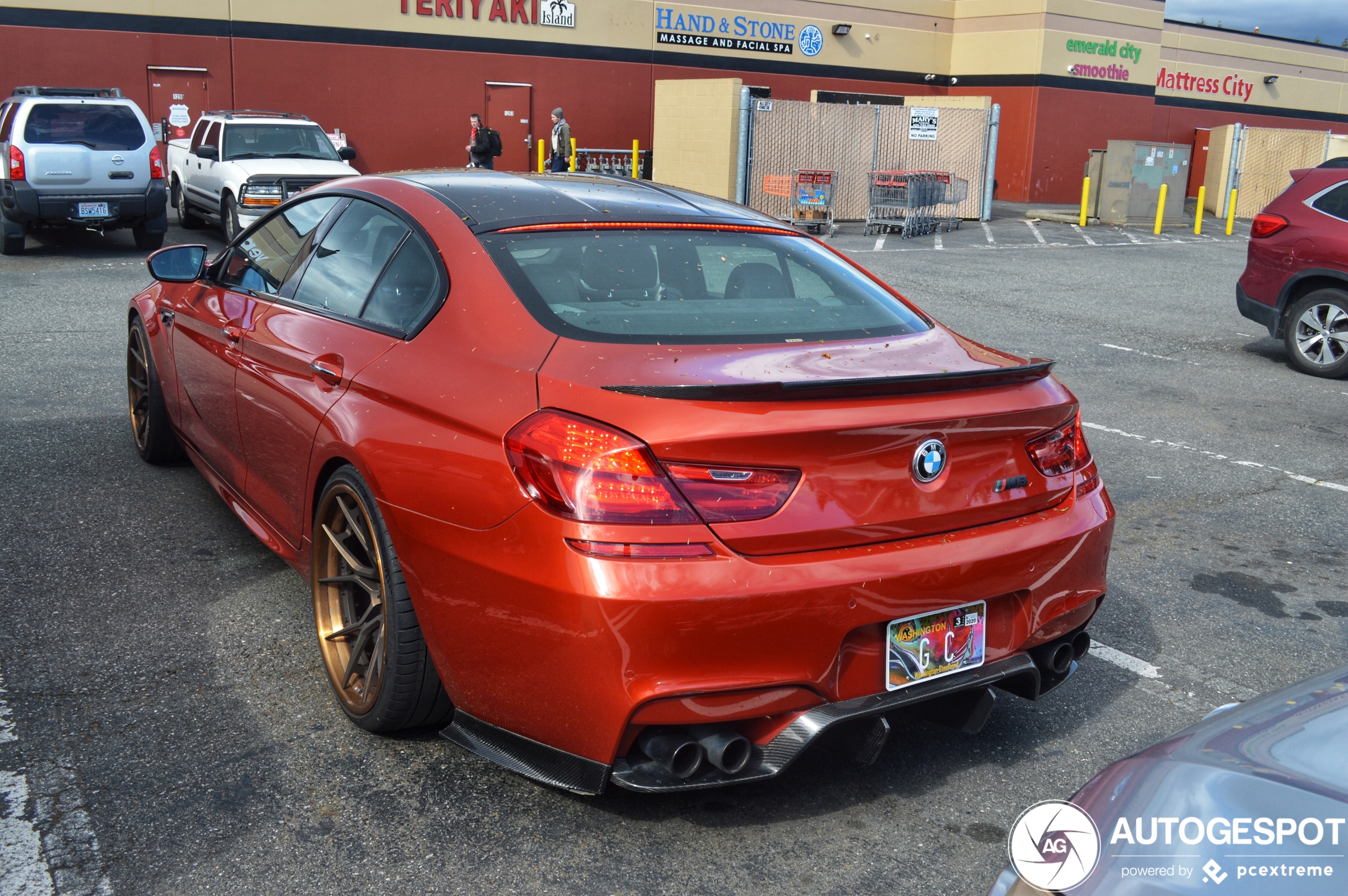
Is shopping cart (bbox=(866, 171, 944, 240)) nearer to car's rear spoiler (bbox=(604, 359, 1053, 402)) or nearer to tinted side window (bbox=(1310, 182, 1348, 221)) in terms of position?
tinted side window (bbox=(1310, 182, 1348, 221))

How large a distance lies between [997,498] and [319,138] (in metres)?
14.8

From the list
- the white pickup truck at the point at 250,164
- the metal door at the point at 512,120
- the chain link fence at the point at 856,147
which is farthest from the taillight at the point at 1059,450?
the metal door at the point at 512,120

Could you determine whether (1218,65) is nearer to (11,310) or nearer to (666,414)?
(11,310)

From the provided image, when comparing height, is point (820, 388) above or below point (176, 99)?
below

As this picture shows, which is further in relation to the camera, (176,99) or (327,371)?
(176,99)

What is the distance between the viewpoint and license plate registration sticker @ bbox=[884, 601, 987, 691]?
2779 millimetres

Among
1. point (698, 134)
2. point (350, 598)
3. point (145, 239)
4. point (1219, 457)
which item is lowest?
point (1219, 457)

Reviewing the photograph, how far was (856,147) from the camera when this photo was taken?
23984 millimetres

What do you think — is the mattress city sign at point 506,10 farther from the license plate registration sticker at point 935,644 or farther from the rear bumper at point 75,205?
the license plate registration sticker at point 935,644

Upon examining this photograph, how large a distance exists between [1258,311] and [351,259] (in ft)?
28.9

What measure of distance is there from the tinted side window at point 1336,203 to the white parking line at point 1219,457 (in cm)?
376

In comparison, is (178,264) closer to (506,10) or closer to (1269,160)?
(506,10)

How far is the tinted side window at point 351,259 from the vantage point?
11.9 ft

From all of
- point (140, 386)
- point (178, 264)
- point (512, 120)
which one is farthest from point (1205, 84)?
point (178, 264)
